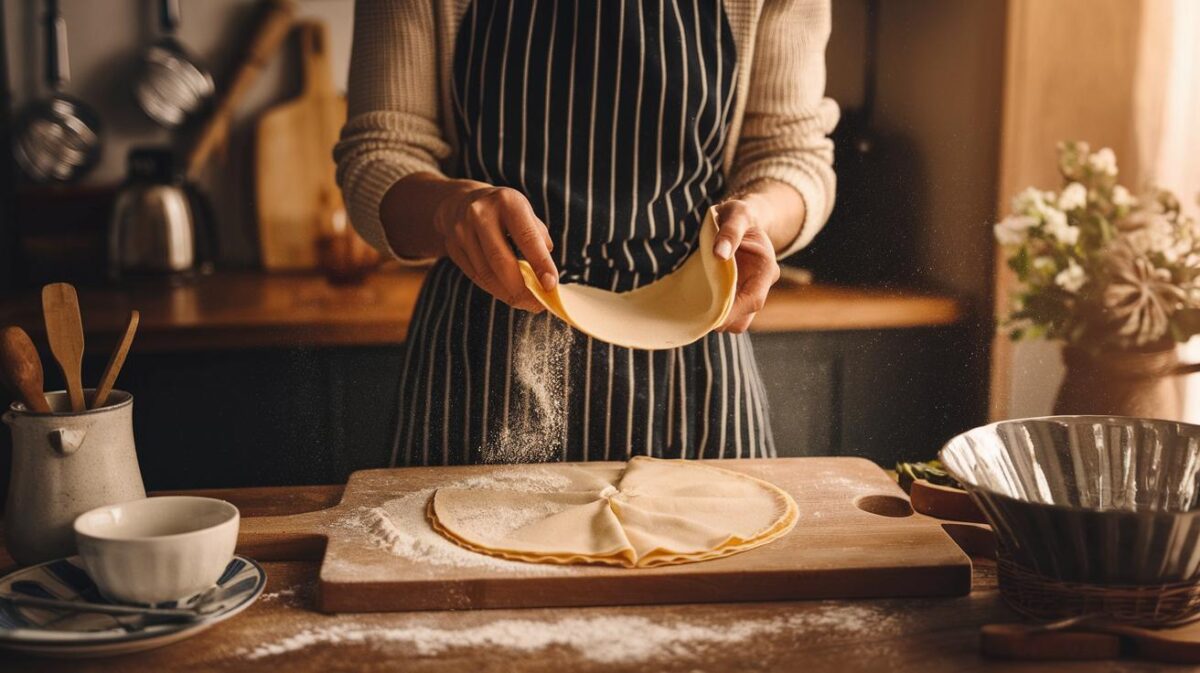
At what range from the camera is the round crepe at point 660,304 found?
0.93 m

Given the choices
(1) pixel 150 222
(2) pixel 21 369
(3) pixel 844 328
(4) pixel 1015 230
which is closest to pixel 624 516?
(2) pixel 21 369

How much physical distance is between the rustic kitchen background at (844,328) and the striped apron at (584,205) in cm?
40

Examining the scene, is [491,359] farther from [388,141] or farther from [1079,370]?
[1079,370]

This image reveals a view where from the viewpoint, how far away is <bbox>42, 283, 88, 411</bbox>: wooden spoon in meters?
0.81

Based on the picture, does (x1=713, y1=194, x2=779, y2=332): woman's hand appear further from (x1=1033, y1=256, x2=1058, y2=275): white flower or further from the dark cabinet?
(x1=1033, y1=256, x2=1058, y2=275): white flower

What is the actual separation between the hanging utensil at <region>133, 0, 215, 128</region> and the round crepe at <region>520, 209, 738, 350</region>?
4.16 feet

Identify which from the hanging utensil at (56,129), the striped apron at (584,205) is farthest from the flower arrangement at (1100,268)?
the hanging utensil at (56,129)

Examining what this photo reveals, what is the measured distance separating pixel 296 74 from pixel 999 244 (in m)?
1.31

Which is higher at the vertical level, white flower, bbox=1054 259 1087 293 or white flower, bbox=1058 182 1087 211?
white flower, bbox=1058 182 1087 211

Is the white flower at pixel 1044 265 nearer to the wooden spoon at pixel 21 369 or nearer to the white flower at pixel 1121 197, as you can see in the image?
the white flower at pixel 1121 197

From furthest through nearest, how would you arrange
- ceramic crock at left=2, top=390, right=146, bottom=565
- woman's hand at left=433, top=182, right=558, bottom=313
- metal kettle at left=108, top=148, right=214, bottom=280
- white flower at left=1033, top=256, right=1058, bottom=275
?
1. metal kettle at left=108, top=148, right=214, bottom=280
2. white flower at left=1033, top=256, right=1058, bottom=275
3. woman's hand at left=433, top=182, right=558, bottom=313
4. ceramic crock at left=2, top=390, right=146, bottom=565

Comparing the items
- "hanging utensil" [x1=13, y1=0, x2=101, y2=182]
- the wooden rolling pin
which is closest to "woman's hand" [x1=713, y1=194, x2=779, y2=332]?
the wooden rolling pin

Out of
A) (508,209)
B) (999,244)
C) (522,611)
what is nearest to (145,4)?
(508,209)

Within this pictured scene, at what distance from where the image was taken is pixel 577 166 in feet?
3.71
